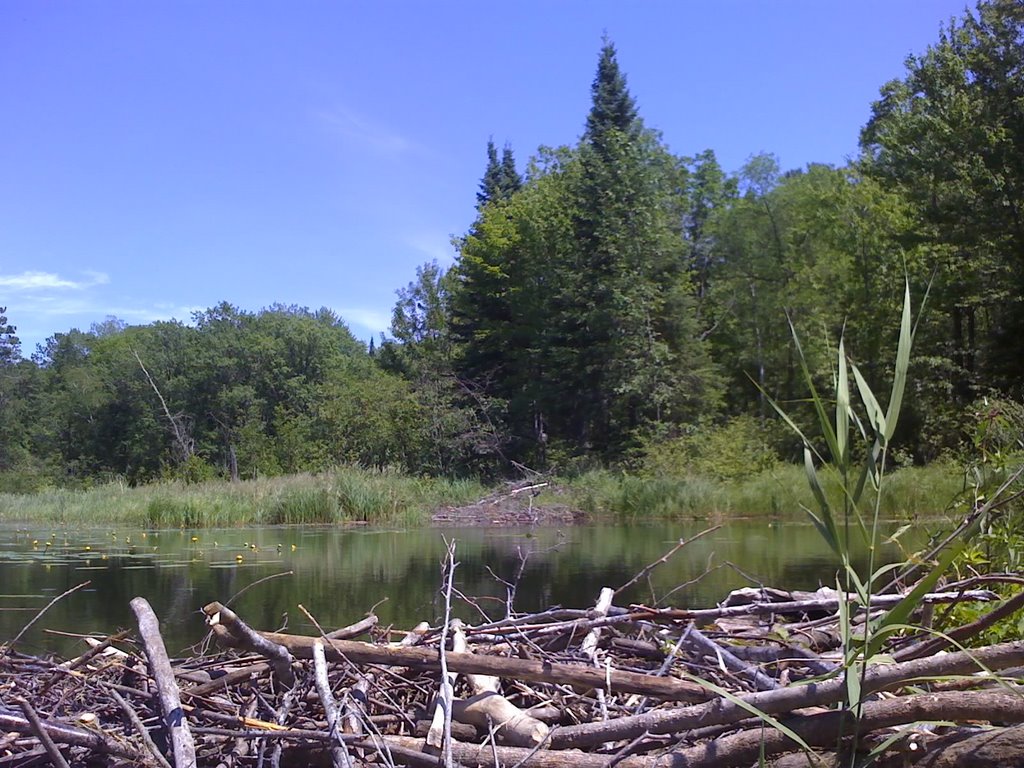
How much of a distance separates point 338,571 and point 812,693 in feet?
38.1

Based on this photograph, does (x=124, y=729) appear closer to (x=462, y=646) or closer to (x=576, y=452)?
(x=462, y=646)

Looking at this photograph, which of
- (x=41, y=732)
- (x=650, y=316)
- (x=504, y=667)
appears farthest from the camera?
(x=650, y=316)

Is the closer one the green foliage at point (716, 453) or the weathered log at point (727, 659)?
the weathered log at point (727, 659)

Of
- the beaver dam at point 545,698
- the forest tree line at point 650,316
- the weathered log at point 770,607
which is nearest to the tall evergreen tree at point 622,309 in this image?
the forest tree line at point 650,316

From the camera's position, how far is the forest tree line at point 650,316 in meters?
28.5

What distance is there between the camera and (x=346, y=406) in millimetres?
38000

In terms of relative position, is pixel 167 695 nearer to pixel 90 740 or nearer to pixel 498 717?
pixel 90 740

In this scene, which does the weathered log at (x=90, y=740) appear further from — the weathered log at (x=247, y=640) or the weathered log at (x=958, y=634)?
the weathered log at (x=958, y=634)

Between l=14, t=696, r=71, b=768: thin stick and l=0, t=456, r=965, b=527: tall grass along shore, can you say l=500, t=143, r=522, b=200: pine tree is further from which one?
l=14, t=696, r=71, b=768: thin stick

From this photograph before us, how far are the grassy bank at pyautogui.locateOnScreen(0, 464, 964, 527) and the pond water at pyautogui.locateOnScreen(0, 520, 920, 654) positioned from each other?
141cm

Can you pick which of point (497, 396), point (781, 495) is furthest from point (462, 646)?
point (497, 396)

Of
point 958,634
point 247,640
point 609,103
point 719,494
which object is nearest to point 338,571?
point 247,640

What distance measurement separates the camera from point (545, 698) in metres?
3.38

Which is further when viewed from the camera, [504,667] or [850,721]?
[504,667]
